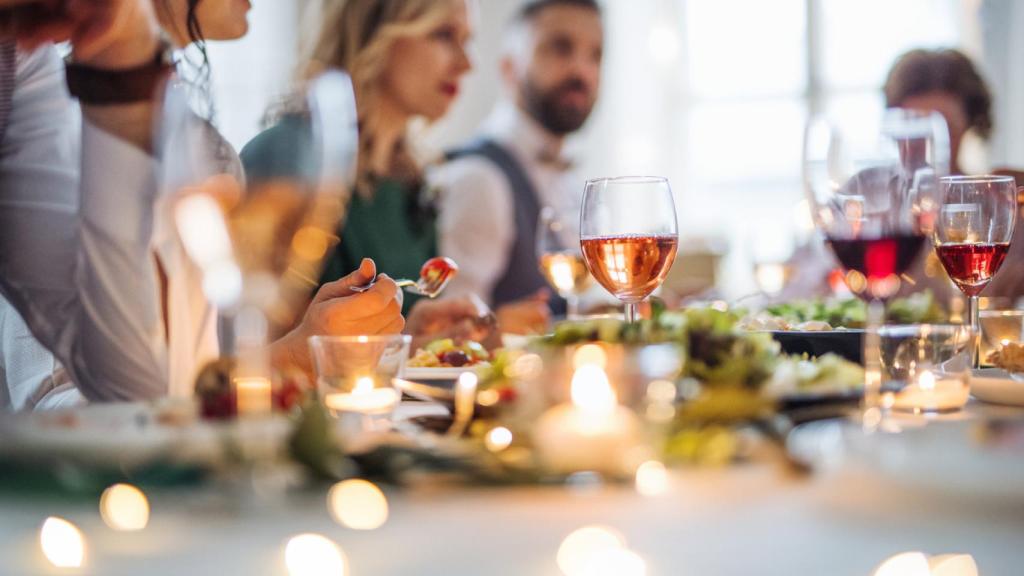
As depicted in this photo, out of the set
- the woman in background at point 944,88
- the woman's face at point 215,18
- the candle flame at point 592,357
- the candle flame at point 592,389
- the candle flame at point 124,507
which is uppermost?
the woman's face at point 215,18

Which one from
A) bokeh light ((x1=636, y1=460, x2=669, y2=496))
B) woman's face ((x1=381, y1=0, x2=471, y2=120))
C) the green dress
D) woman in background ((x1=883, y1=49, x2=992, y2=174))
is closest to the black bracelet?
bokeh light ((x1=636, y1=460, x2=669, y2=496))

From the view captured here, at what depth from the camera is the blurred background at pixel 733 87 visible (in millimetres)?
6758

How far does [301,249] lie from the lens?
0.44 m

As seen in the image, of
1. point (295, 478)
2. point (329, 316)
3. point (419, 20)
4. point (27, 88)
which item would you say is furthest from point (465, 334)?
point (419, 20)

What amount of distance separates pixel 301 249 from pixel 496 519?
14 centimetres

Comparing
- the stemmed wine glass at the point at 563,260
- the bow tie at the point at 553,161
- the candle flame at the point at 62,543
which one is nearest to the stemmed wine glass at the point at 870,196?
the candle flame at the point at 62,543

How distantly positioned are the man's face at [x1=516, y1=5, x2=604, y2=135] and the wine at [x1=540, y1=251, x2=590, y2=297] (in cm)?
270

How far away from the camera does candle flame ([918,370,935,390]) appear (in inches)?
28.6

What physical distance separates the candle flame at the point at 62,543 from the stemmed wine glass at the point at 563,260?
1360mm

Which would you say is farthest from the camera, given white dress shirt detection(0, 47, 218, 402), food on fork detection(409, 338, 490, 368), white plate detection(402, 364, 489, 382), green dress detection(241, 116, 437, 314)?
green dress detection(241, 116, 437, 314)

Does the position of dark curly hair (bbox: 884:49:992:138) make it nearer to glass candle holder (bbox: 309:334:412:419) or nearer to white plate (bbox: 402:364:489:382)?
white plate (bbox: 402:364:489:382)

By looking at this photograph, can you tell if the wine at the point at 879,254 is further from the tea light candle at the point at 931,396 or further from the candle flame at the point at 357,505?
the candle flame at the point at 357,505

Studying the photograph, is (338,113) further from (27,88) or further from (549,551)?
(27,88)

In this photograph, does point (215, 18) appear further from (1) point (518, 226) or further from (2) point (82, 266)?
(1) point (518, 226)
